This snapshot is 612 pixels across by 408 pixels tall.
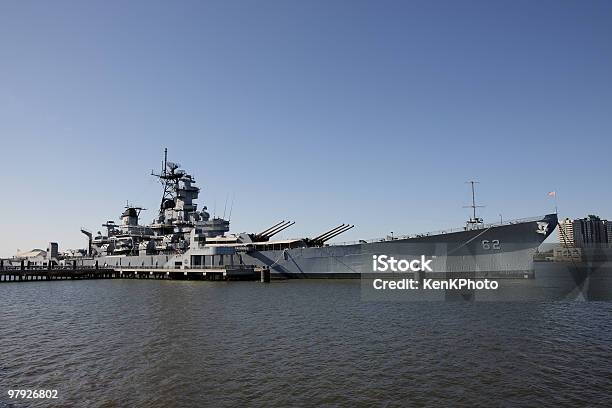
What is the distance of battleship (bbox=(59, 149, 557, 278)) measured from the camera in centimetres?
4512

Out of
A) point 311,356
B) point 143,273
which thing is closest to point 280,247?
point 143,273

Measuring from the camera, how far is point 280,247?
56812mm

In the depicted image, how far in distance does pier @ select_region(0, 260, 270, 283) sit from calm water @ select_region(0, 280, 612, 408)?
2575 centimetres

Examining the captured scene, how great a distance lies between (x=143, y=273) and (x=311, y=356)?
193 ft

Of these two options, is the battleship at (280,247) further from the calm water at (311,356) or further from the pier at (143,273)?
the calm water at (311,356)

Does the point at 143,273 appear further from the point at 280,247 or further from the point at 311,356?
the point at 311,356

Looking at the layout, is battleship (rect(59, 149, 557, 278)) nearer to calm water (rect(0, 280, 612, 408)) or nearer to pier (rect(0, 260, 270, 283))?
pier (rect(0, 260, 270, 283))

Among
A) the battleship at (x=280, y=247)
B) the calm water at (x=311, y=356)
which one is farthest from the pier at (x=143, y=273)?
the calm water at (x=311, y=356)

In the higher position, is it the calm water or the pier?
the pier

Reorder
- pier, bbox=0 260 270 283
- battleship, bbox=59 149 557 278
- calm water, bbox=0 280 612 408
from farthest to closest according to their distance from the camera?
1. pier, bbox=0 260 270 283
2. battleship, bbox=59 149 557 278
3. calm water, bbox=0 280 612 408

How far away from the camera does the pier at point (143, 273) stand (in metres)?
54.5

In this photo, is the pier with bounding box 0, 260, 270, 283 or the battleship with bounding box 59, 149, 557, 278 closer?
the battleship with bounding box 59, 149, 557, 278

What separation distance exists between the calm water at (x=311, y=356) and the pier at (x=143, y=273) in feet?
84.5

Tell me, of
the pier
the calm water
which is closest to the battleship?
the pier
